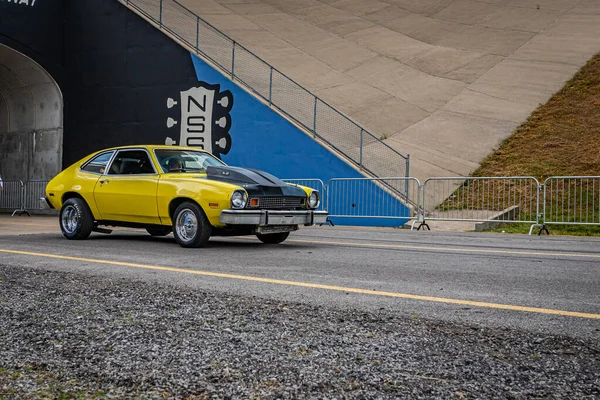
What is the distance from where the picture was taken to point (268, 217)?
9508 mm

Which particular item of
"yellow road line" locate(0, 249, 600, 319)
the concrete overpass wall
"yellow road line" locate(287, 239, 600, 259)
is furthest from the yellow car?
the concrete overpass wall

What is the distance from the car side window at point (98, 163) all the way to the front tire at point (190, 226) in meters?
2.08

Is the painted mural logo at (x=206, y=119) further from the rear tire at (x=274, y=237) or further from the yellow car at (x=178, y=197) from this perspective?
the rear tire at (x=274, y=237)

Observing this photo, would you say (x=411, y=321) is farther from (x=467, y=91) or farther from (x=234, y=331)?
(x=467, y=91)

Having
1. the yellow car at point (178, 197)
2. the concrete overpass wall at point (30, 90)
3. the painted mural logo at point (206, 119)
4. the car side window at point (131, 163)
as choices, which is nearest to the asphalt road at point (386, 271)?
the yellow car at point (178, 197)

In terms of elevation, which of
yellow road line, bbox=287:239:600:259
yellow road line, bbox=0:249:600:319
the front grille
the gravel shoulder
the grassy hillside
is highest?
the grassy hillside

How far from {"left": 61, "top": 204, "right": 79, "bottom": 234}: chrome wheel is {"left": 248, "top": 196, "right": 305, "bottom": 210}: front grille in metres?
3.52

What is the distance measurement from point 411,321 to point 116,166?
769 centimetres

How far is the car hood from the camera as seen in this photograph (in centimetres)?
968

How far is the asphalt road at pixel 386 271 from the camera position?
493cm

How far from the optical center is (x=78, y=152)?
2491 cm

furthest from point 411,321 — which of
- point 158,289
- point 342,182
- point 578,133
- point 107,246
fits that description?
Result: point 578,133

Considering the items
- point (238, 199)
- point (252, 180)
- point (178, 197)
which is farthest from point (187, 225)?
point (252, 180)

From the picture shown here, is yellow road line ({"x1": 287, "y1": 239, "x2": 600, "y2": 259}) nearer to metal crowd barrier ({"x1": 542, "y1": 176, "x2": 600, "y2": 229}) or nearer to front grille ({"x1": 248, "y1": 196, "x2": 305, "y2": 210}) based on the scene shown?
front grille ({"x1": 248, "y1": 196, "x2": 305, "y2": 210})
